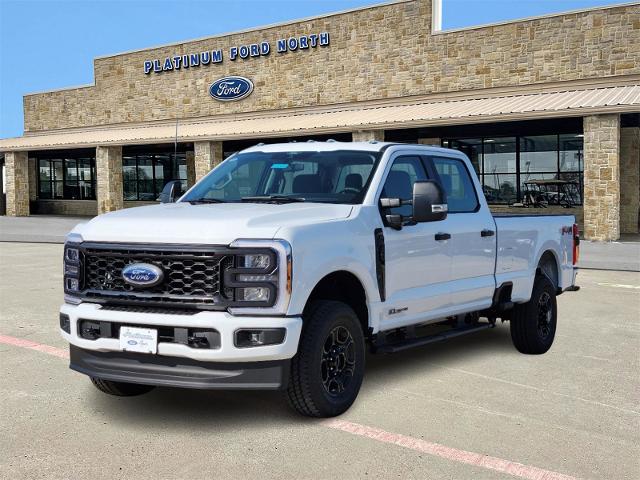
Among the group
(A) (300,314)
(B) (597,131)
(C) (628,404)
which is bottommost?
(C) (628,404)

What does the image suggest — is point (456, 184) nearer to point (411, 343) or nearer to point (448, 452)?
→ point (411, 343)

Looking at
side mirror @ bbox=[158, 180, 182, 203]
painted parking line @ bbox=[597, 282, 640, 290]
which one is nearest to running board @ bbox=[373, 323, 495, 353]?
side mirror @ bbox=[158, 180, 182, 203]

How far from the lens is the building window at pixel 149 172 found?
1502 inches

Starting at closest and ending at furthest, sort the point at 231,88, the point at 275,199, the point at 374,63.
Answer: the point at 275,199, the point at 374,63, the point at 231,88

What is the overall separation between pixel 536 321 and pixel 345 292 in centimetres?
292

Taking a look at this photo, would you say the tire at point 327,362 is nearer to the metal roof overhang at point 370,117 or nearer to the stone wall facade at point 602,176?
the metal roof overhang at point 370,117

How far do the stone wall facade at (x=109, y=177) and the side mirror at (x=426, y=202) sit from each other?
3046cm

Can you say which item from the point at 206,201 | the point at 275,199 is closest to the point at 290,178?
the point at 275,199

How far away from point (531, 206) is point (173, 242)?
23538mm

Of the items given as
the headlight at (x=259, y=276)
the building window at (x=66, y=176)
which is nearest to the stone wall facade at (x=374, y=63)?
the building window at (x=66, y=176)

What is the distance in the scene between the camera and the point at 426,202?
18.6ft

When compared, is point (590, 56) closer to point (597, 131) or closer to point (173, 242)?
point (597, 131)

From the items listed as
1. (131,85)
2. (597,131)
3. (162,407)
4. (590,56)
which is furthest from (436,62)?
(162,407)

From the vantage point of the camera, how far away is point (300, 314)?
4.88 meters
